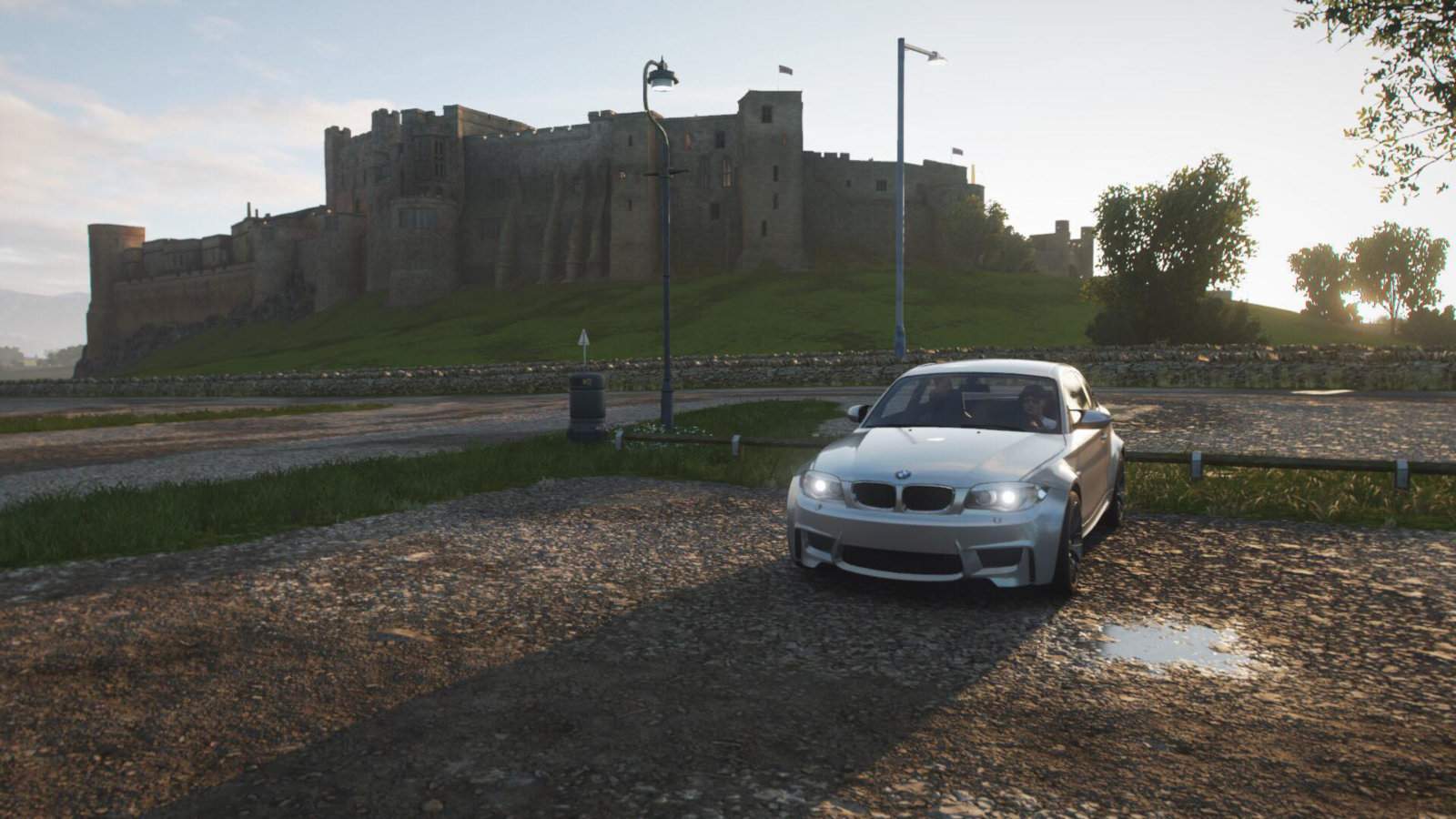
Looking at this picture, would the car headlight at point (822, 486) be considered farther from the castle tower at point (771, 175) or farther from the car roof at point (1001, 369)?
the castle tower at point (771, 175)

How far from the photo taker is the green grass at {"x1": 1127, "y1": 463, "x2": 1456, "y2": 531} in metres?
9.02

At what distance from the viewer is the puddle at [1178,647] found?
5.16m

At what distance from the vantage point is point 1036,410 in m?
7.59

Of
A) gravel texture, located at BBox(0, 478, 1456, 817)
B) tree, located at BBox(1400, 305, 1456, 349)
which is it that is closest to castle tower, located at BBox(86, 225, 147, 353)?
gravel texture, located at BBox(0, 478, 1456, 817)

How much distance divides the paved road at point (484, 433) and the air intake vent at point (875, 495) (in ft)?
32.0

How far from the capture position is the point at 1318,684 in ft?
15.8

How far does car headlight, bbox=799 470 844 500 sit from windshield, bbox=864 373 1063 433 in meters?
1.27

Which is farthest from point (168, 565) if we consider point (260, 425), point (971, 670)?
point (260, 425)

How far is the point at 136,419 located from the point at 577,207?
6451 cm

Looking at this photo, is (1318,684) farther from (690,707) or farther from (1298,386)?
(1298,386)

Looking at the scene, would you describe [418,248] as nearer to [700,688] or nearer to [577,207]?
[577,207]

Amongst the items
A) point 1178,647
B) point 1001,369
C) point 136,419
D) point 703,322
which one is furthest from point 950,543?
point 703,322

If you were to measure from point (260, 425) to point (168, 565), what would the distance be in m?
16.2

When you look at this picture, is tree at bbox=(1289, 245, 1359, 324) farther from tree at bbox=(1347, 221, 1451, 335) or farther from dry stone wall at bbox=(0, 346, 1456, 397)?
dry stone wall at bbox=(0, 346, 1456, 397)
